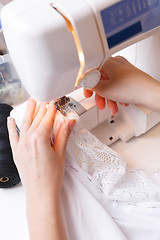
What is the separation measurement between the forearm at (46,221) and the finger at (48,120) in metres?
0.20

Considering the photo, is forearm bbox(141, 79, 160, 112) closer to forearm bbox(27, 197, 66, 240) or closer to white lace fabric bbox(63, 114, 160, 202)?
white lace fabric bbox(63, 114, 160, 202)

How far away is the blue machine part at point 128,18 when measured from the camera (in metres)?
0.55

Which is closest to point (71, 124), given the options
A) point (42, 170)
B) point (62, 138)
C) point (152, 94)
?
point (62, 138)

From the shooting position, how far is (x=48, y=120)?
2.32ft

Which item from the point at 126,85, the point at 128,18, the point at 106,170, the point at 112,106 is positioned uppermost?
the point at 128,18

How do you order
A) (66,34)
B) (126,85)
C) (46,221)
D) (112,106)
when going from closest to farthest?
(66,34)
(46,221)
(126,85)
(112,106)

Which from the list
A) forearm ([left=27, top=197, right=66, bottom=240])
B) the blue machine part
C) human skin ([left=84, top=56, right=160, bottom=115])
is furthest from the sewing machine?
forearm ([left=27, top=197, right=66, bottom=240])

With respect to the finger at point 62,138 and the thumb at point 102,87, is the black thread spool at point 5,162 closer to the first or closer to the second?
the finger at point 62,138

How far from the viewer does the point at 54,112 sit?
2.43 feet

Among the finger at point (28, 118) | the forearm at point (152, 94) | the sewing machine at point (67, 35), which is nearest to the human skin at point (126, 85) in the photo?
the forearm at point (152, 94)

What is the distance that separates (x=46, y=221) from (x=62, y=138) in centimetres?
23

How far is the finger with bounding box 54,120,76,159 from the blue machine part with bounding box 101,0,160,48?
0.27 metres

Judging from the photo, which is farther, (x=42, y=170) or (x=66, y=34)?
(x=42, y=170)

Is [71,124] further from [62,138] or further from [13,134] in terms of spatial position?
[13,134]
